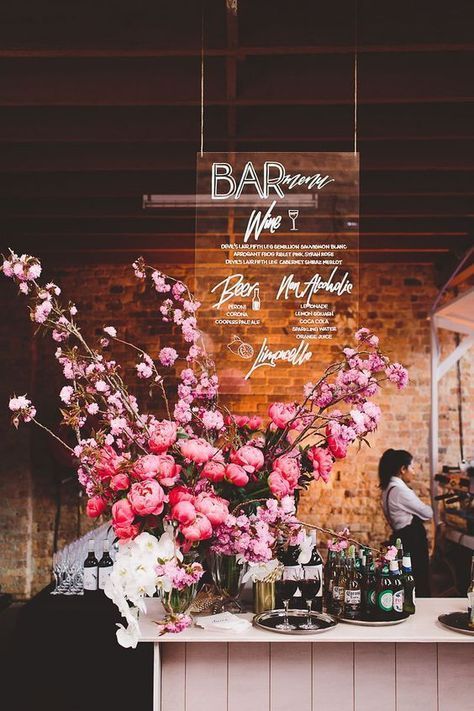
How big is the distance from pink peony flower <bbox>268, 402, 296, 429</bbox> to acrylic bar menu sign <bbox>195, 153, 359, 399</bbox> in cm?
52

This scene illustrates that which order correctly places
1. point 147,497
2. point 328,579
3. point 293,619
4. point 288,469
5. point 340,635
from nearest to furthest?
point 147,497 → point 288,469 → point 340,635 → point 293,619 → point 328,579

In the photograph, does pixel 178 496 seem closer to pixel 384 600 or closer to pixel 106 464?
pixel 106 464

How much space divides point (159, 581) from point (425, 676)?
1092 mm

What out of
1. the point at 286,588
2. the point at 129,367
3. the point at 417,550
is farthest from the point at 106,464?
the point at 129,367

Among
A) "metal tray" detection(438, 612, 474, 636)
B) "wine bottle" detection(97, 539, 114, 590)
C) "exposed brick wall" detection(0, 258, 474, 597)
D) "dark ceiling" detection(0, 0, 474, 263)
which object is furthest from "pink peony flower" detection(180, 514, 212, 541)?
"exposed brick wall" detection(0, 258, 474, 597)

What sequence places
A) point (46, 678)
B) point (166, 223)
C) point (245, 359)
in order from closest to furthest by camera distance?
point (245, 359) < point (46, 678) < point (166, 223)

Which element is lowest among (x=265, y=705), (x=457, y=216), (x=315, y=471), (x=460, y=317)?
(x=265, y=705)

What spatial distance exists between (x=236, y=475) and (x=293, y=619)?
25.4 inches

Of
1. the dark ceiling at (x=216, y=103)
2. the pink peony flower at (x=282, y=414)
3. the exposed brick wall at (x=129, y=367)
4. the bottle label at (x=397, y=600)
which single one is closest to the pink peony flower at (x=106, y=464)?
the pink peony flower at (x=282, y=414)

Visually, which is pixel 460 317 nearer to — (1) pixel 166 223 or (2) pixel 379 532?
(2) pixel 379 532

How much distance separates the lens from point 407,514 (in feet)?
17.2

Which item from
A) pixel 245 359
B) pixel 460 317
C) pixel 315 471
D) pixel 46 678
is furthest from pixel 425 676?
pixel 460 317

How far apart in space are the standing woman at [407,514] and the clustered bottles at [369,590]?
259 centimetres

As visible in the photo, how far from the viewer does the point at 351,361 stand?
234 cm
